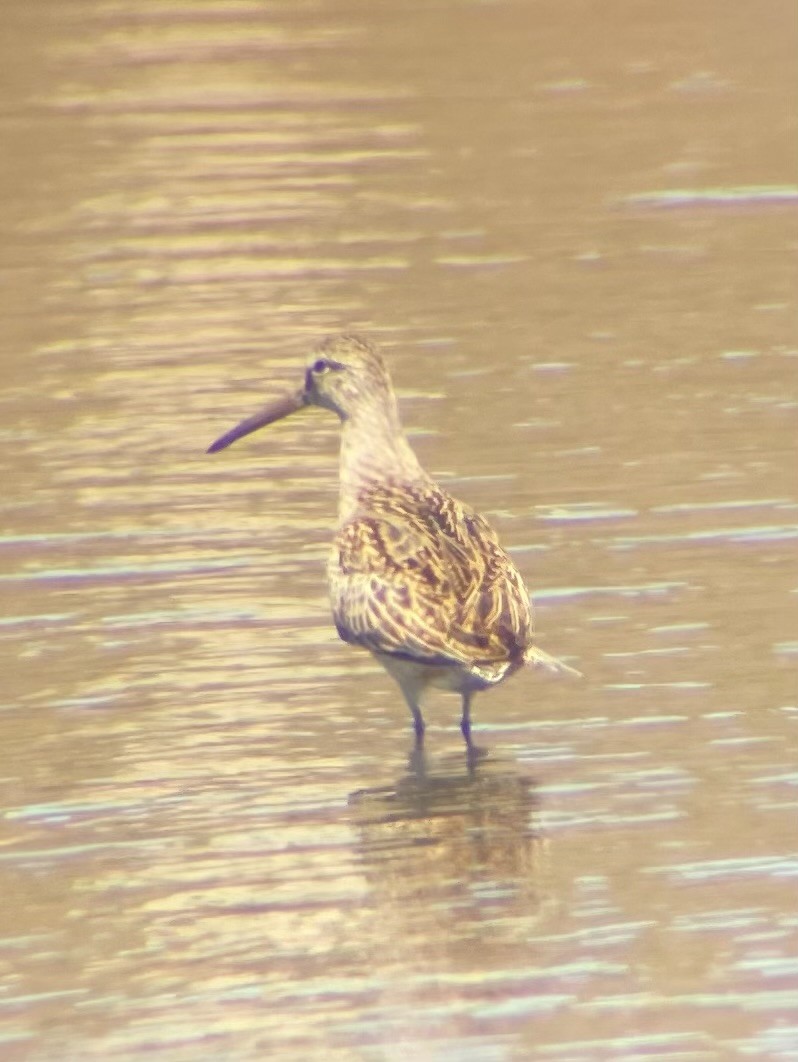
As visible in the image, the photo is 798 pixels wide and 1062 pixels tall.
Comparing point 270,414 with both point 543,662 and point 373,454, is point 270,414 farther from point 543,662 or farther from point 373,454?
point 543,662

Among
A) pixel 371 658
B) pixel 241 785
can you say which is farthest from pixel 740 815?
pixel 371 658

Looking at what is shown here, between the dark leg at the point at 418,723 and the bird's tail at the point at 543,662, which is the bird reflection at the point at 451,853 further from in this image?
the bird's tail at the point at 543,662

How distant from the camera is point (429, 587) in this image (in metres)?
8.82

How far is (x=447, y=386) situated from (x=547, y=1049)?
281 inches

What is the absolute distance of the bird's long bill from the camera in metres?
10.8

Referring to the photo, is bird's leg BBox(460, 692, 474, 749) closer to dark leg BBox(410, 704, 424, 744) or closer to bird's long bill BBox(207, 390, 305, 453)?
dark leg BBox(410, 704, 424, 744)

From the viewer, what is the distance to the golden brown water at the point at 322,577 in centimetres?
715

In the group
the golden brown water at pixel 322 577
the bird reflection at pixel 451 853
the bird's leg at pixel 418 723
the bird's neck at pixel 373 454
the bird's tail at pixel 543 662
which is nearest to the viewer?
the golden brown water at pixel 322 577

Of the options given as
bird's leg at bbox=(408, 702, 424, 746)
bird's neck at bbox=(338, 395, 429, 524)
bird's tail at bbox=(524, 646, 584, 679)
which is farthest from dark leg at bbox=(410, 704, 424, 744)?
bird's neck at bbox=(338, 395, 429, 524)

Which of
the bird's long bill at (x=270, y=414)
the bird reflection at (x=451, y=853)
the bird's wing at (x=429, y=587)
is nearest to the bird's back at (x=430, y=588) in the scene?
the bird's wing at (x=429, y=587)

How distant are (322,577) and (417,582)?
6.49 ft

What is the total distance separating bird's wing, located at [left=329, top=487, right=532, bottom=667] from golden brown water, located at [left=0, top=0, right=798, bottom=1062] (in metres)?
0.43

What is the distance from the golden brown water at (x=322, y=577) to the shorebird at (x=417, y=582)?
0.36 metres

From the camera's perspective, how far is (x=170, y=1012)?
6945 mm
